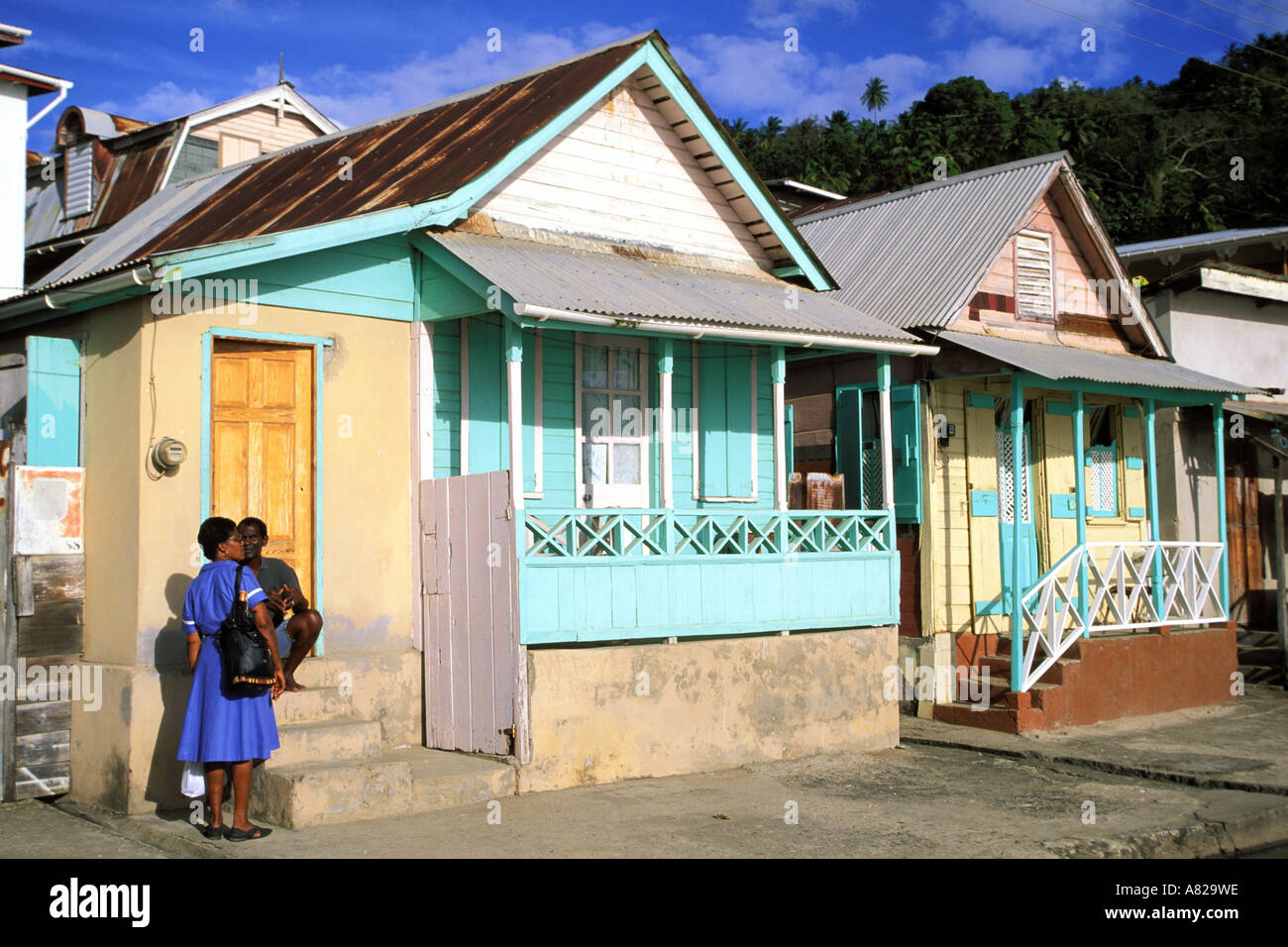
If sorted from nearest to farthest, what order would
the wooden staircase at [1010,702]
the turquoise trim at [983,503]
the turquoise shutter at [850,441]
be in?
the wooden staircase at [1010,702] → the turquoise shutter at [850,441] → the turquoise trim at [983,503]

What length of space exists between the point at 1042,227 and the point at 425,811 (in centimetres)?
1012

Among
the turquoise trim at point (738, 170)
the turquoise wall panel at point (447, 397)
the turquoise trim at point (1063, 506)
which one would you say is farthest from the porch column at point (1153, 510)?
the turquoise wall panel at point (447, 397)

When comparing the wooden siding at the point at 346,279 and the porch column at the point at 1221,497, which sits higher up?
the wooden siding at the point at 346,279

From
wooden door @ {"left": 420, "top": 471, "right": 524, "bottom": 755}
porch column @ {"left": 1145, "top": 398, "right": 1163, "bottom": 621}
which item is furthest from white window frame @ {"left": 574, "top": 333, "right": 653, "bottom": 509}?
porch column @ {"left": 1145, "top": 398, "right": 1163, "bottom": 621}

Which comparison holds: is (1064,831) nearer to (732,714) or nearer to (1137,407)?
(732,714)

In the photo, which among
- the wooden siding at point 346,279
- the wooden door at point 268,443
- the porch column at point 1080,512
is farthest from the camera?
the porch column at point 1080,512

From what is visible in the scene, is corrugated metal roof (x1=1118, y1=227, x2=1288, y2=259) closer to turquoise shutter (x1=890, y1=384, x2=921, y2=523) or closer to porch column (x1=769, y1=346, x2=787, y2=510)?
turquoise shutter (x1=890, y1=384, x2=921, y2=523)

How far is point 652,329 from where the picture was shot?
30.5 ft

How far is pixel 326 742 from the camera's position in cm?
794

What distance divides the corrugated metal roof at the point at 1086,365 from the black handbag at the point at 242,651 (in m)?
7.80

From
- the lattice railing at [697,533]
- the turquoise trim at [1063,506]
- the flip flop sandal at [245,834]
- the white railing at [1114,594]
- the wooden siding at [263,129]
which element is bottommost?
the flip flop sandal at [245,834]

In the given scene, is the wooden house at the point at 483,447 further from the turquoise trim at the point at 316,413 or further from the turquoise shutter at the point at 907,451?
the turquoise shutter at the point at 907,451

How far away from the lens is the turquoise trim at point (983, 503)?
1325 centimetres
